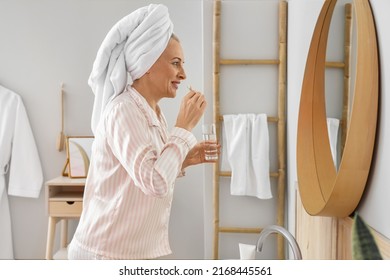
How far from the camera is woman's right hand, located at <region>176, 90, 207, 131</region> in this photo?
0.96 metres

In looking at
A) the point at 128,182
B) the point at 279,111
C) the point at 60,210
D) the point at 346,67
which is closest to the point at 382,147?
the point at 346,67

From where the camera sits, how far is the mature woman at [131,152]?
90 centimetres

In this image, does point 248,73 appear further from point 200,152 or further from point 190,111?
point 190,111

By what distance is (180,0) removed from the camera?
1.49 metres

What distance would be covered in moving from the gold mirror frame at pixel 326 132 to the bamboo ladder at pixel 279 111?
26 centimetres

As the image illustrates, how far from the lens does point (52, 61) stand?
1427mm

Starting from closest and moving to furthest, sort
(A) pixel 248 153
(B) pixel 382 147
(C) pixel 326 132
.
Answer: (B) pixel 382 147
(C) pixel 326 132
(A) pixel 248 153

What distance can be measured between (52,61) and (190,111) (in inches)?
26.6

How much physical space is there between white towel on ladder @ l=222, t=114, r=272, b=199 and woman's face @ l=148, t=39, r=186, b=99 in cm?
41

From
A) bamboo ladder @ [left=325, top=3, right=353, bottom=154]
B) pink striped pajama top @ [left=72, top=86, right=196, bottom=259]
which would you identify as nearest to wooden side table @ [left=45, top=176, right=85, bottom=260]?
pink striped pajama top @ [left=72, top=86, right=196, bottom=259]

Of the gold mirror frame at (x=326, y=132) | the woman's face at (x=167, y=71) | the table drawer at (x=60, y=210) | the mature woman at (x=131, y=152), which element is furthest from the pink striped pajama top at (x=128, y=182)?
the table drawer at (x=60, y=210)

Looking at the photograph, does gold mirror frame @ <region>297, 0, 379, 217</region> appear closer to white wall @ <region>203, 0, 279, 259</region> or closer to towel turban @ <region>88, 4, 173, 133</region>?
white wall @ <region>203, 0, 279, 259</region>

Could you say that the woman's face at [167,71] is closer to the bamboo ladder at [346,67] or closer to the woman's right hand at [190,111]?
the woman's right hand at [190,111]
